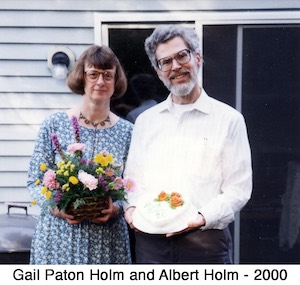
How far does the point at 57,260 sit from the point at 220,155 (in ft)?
2.87

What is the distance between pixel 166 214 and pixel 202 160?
27cm

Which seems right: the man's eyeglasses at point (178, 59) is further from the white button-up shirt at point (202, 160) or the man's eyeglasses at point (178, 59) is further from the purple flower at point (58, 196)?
the purple flower at point (58, 196)

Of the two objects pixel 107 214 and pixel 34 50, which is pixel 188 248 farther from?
pixel 34 50

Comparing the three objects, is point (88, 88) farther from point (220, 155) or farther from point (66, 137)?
point (220, 155)

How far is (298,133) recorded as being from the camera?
3998 millimetres

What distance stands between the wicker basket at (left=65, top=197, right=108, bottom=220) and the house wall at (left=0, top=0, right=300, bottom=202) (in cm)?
155

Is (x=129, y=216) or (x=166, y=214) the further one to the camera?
(x=129, y=216)

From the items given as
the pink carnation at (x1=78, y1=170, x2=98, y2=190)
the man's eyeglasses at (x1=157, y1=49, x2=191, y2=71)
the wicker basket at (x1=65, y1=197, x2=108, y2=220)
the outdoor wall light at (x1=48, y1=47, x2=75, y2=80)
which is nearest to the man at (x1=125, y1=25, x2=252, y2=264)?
the man's eyeglasses at (x1=157, y1=49, x2=191, y2=71)

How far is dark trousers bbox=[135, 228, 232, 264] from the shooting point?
7.88 feet

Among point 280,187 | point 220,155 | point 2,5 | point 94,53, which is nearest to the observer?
point 220,155

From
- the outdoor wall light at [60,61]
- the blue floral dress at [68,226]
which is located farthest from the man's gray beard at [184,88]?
the outdoor wall light at [60,61]

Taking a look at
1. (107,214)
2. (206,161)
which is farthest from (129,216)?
(206,161)

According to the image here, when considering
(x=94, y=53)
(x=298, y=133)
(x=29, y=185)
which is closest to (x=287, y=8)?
(x=298, y=133)

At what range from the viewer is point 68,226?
2578 millimetres
